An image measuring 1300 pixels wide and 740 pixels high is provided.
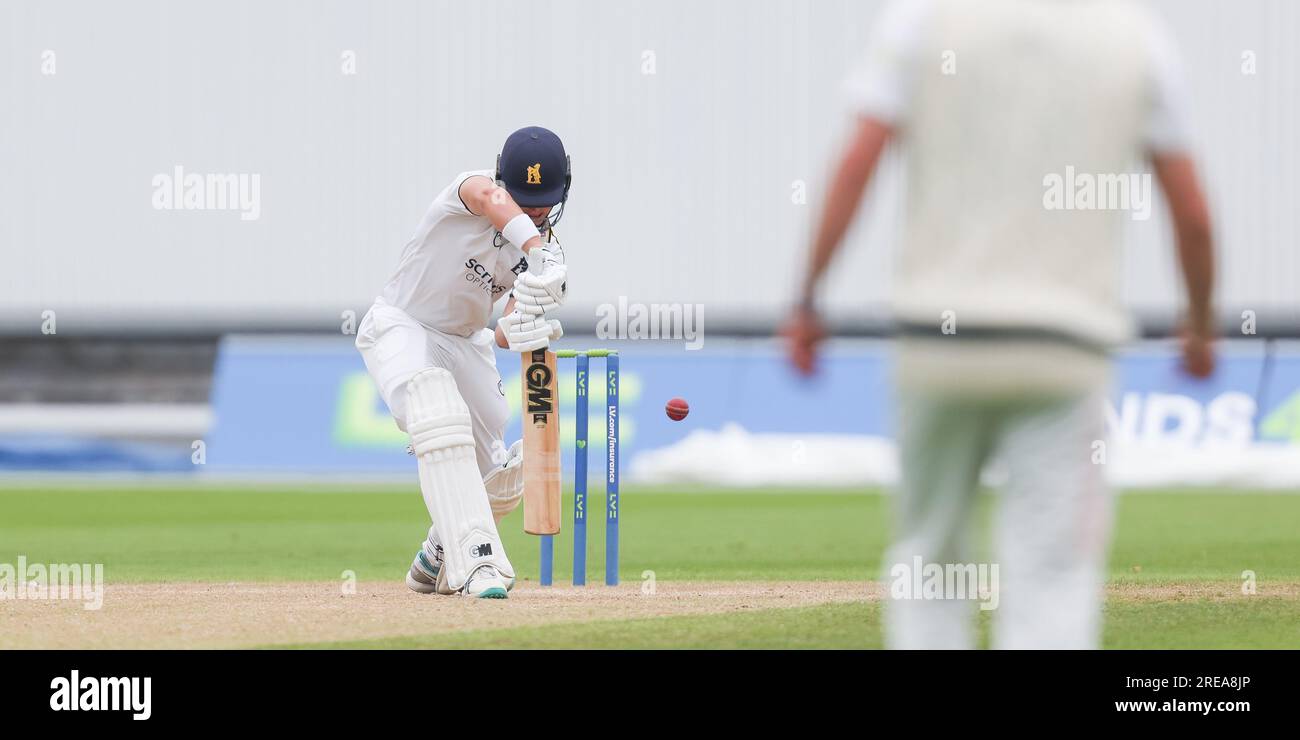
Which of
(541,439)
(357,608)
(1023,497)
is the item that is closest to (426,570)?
(357,608)

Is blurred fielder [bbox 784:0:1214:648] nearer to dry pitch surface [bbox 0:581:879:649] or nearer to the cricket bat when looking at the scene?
dry pitch surface [bbox 0:581:879:649]

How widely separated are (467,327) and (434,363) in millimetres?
268

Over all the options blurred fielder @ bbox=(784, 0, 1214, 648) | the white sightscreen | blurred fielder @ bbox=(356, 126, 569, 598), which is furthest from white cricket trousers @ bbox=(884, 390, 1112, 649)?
the white sightscreen

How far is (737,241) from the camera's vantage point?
64.5ft

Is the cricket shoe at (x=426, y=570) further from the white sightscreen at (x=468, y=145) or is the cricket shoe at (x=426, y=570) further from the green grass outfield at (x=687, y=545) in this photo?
the white sightscreen at (x=468, y=145)

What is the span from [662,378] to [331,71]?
5786mm

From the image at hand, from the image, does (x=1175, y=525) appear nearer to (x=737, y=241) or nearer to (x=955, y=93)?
(x=737, y=241)

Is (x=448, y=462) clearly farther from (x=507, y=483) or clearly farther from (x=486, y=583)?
(x=507, y=483)

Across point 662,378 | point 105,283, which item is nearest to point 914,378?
point 662,378

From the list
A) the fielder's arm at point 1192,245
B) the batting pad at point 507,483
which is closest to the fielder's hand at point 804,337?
the fielder's arm at point 1192,245

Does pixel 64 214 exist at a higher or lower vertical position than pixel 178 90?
lower

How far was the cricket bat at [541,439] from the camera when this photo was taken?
6820mm

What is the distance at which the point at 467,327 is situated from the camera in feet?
23.0

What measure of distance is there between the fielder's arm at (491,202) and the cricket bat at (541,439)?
0.59m
